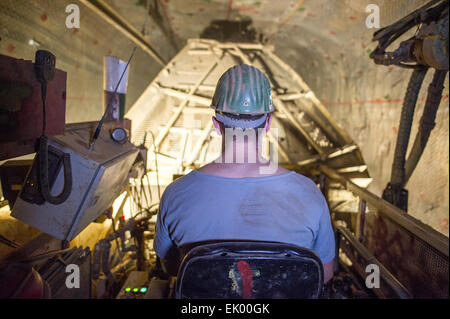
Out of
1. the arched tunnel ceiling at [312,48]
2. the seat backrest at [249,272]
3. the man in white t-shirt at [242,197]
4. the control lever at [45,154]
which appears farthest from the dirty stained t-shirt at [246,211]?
the arched tunnel ceiling at [312,48]

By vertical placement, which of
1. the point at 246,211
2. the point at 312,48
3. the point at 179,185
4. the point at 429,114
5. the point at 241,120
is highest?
the point at 312,48

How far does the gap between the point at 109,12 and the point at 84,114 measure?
6.50ft

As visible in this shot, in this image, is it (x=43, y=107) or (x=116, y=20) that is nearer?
(x=43, y=107)

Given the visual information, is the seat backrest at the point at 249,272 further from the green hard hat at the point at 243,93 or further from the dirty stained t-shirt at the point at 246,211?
the green hard hat at the point at 243,93

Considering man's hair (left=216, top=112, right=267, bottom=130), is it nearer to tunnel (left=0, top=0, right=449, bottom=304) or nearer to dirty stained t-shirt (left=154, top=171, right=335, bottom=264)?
tunnel (left=0, top=0, right=449, bottom=304)

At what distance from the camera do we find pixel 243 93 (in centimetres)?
172

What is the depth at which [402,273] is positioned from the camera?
7.16ft

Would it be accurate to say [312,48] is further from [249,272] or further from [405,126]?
[249,272]

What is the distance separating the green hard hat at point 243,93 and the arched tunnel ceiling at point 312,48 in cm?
192

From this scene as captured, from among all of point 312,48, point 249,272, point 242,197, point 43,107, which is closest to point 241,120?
point 242,197

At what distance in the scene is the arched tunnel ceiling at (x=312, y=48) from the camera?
3455 mm

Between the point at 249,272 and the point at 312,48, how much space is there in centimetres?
608
